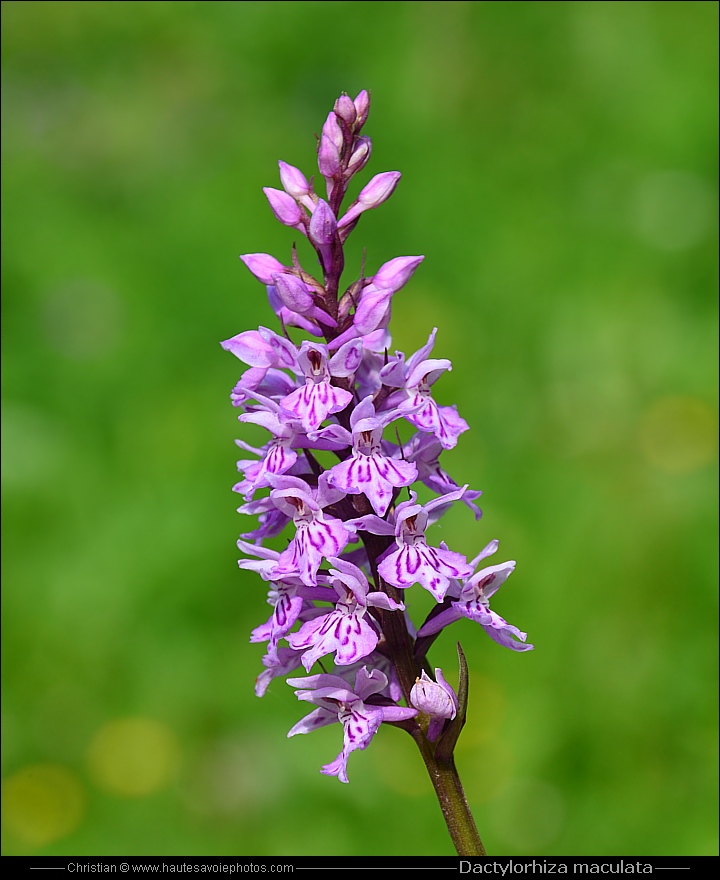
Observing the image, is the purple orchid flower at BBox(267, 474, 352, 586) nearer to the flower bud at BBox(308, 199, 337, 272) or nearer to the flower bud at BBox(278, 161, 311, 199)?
the flower bud at BBox(308, 199, 337, 272)

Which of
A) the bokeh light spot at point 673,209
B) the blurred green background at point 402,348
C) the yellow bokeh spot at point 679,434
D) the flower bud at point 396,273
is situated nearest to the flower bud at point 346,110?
the flower bud at point 396,273

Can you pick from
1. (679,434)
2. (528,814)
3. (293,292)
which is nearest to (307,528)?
(293,292)

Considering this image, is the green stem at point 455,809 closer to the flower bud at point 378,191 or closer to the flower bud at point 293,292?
the flower bud at point 293,292

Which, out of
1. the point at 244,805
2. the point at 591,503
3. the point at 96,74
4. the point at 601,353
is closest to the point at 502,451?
the point at 591,503

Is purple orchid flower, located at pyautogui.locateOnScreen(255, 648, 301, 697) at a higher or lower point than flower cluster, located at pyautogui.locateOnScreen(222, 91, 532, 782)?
lower

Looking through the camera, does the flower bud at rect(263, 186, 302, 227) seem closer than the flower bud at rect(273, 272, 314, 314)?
No

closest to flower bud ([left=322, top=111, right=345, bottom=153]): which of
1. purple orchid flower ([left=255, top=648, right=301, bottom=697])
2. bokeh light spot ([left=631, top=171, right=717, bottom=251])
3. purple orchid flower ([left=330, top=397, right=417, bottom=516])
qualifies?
purple orchid flower ([left=330, top=397, right=417, bottom=516])
